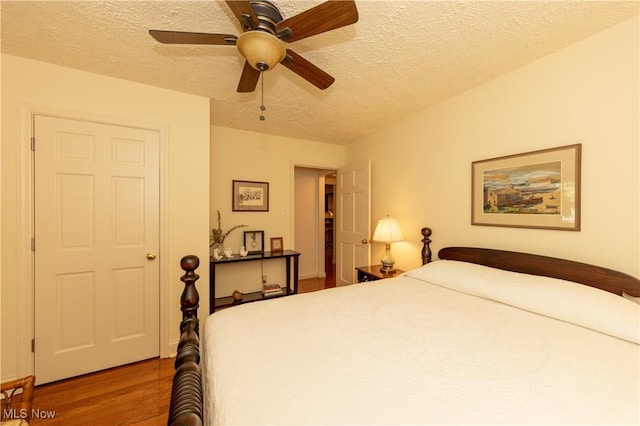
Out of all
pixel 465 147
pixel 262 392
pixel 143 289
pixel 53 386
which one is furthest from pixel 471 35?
pixel 53 386

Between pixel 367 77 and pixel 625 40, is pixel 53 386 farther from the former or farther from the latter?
A: pixel 625 40

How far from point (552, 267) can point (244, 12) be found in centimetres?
236

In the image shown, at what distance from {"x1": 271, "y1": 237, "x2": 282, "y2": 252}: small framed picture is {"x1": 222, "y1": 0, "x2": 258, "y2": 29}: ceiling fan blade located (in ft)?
9.13

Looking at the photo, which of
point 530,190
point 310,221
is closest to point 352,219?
point 310,221

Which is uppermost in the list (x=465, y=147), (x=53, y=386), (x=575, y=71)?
(x=575, y=71)

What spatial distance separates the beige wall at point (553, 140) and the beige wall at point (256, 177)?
165cm

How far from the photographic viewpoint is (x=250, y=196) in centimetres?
359

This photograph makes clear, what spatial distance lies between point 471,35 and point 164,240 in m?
2.79

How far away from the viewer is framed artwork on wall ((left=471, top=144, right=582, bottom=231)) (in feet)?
5.69

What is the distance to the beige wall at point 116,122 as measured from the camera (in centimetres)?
187

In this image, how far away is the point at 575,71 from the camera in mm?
1713

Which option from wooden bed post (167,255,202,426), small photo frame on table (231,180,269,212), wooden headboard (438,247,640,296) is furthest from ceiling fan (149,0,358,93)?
small photo frame on table (231,180,269,212)

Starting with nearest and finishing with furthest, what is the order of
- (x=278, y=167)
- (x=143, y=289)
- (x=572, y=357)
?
(x=572, y=357) < (x=143, y=289) < (x=278, y=167)

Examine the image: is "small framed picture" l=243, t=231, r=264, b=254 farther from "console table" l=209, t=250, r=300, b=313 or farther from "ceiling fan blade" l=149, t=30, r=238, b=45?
"ceiling fan blade" l=149, t=30, r=238, b=45
